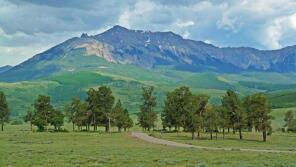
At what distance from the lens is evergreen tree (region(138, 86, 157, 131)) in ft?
584

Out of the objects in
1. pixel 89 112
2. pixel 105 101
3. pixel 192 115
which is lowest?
pixel 192 115

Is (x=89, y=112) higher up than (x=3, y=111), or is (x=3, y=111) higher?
(x=3, y=111)

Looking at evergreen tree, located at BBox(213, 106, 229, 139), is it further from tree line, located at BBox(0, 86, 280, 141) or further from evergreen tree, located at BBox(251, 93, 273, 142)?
evergreen tree, located at BBox(251, 93, 273, 142)

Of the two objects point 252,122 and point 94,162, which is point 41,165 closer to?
point 94,162

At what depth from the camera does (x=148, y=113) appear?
180125mm

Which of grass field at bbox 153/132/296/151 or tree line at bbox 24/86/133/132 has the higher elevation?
tree line at bbox 24/86/133/132

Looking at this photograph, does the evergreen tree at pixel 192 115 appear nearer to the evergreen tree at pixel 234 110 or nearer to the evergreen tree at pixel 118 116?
the evergreen tree at pixel 234 110

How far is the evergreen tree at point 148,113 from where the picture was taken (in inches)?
7003

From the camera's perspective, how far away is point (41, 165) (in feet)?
167

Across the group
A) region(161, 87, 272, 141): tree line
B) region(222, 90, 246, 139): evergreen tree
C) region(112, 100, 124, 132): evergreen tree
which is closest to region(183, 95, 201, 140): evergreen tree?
region(161, 87, 272, 141): tree line

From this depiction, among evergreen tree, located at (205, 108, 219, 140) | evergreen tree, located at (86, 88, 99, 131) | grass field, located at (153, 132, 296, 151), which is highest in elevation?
evergreen tree, located at (86, 88, 99, 131)

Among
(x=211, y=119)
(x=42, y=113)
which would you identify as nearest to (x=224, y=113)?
(x=211, y=119)

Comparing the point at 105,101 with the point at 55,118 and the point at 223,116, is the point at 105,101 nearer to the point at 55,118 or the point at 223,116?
the point at 55,118

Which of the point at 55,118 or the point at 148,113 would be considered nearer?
the point at 55,118
